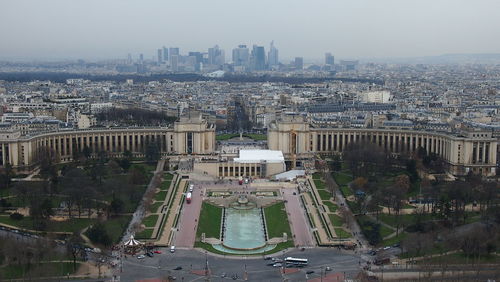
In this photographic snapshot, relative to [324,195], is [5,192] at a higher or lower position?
higher

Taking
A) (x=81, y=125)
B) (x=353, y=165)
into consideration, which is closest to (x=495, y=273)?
(x=353, y=165)

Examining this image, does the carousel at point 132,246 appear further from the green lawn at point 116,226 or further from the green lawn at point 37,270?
the green lawn at point 37,270

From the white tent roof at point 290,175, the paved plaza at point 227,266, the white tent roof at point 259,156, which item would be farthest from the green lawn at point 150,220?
the white tent roof at point 259,156

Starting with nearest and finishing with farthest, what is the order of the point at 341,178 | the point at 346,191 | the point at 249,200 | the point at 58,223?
the point at 58,223, the point at 249,200, the point at 346,191, the point at 341,178

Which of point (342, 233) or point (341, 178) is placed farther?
point (341, 178)

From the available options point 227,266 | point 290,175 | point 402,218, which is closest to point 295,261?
point 227,266

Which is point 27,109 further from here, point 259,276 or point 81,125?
point 259,276

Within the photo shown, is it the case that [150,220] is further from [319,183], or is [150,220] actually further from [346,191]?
[319,183]
